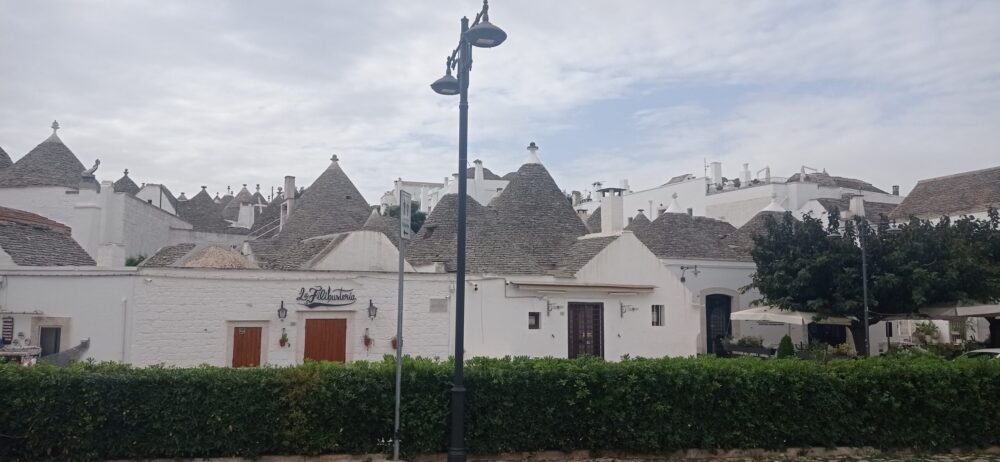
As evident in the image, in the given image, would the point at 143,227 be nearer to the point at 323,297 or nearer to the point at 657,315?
the point at 323,297

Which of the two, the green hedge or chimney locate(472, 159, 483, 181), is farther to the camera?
chimney locate(472, 159, 483, 181)

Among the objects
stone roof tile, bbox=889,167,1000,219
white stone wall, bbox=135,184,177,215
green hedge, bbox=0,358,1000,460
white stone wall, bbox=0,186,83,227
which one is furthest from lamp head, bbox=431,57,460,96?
white stone wall, bbox=135,184,177,215

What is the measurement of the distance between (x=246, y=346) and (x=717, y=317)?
61.4ft

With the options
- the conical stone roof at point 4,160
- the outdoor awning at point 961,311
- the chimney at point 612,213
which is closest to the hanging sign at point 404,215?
the chimney at point 612,213

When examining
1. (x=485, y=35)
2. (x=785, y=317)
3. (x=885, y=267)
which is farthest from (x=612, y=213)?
(x=485, y=35)

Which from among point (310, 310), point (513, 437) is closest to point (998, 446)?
point (513, 437)

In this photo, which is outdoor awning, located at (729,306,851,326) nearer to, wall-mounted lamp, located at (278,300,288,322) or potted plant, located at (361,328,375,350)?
potted plant, located at (361,328,375,350)

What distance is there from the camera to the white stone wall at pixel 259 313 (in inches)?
591

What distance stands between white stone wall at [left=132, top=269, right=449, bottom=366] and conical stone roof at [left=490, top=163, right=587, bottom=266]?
471 cm

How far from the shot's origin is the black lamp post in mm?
8570

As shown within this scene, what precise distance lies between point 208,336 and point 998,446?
1379cm

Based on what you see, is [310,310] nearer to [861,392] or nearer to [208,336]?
[208,336]

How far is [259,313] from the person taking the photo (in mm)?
16016

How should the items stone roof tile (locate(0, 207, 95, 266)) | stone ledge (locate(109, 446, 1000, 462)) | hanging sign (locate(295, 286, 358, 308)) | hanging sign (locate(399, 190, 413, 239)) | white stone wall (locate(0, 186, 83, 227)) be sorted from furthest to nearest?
white stone wall (locate(0, 186, 83, 227)) < stone roof tile (locate(0, 207, 95, 266)) < hanging sign (locate(295, 286, 358, 308)) < stone ledge (locate(109, 446, 1000, 462)) < hanging sign (locate(399, 190, 413, 239))
